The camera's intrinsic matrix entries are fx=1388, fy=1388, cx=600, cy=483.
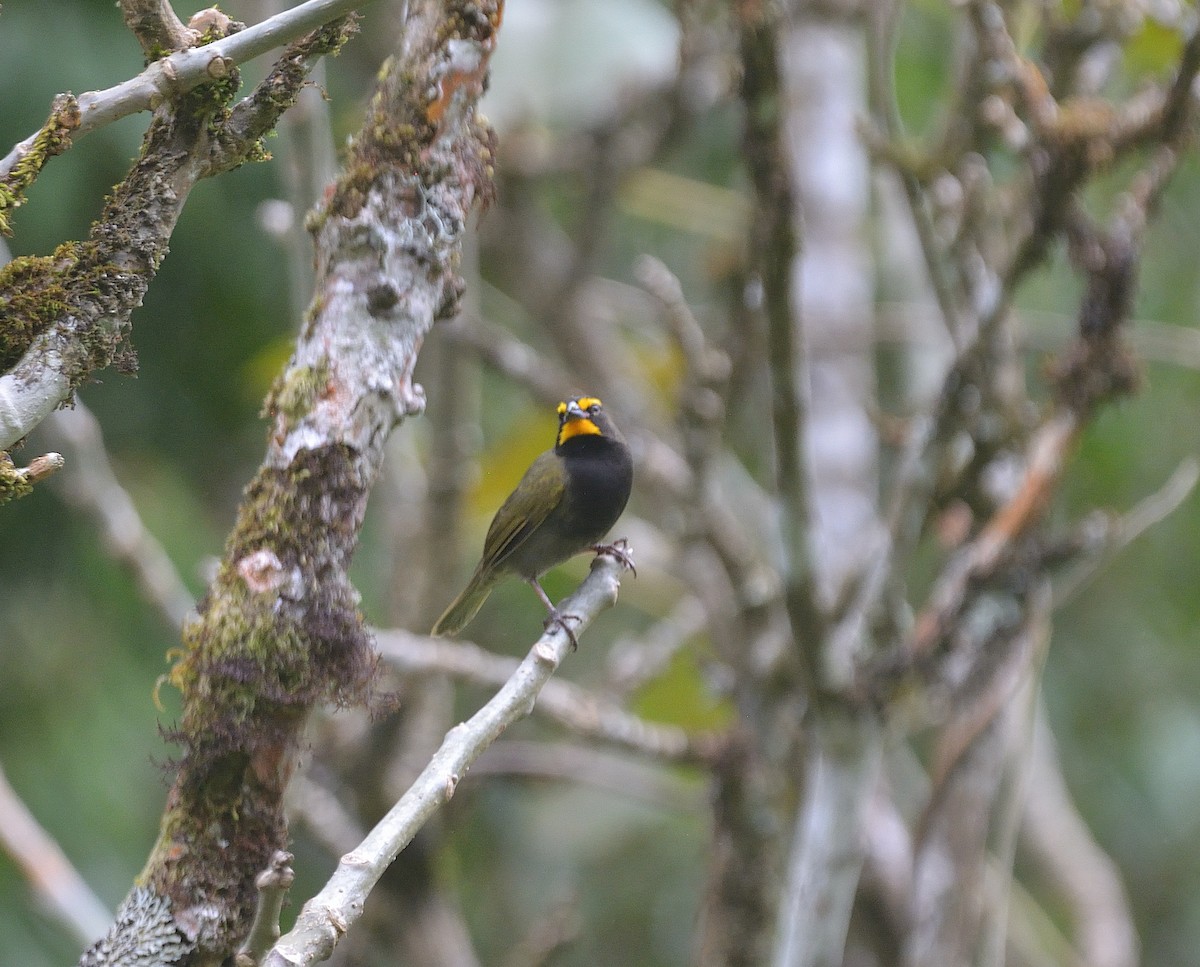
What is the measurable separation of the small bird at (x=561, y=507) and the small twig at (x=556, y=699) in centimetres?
11

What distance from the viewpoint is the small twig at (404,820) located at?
6.24 feet

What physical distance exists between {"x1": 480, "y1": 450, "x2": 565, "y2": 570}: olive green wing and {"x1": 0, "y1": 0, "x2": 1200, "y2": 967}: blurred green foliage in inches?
38.5

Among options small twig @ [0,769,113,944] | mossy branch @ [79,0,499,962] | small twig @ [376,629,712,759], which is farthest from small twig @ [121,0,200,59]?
small twig @ [0,769,113,944]

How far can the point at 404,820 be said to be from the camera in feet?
6.77

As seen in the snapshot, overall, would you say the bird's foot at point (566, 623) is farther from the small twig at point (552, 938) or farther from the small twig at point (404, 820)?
the small twig at point (552, 938)

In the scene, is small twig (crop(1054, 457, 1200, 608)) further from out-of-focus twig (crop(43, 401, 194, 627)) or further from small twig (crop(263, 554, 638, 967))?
out-of-focus twig (crop(43, 401, 194, 627))

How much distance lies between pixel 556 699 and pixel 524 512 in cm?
66

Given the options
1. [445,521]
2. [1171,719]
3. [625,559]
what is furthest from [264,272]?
[1171,719]

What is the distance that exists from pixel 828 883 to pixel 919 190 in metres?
2.39

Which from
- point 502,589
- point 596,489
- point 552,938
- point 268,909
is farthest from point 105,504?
point 502,589

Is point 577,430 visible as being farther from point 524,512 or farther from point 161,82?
point 161,82

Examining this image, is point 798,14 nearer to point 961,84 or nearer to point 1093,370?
point 961,84

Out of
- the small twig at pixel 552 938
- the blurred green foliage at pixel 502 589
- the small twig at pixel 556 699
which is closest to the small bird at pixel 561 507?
the small twig at pixel 556 699

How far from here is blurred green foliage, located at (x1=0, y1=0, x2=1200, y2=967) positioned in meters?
7.12
